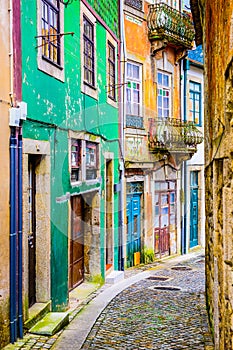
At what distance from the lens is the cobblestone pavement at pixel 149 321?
Result: 7.24m

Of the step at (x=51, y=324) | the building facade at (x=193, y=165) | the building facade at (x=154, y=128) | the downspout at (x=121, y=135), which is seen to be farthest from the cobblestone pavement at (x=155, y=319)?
the building facade at (x=193, y=165)

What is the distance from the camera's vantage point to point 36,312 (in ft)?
25.3

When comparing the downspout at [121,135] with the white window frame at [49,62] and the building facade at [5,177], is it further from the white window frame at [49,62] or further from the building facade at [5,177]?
the building facade at [5,177]

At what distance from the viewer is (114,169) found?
42.8 ft

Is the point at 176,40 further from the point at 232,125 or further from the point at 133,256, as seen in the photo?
the point at 232,125

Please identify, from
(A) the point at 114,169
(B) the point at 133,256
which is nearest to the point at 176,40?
(A) the point at 114,169

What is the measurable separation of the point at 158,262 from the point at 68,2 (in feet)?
27.9

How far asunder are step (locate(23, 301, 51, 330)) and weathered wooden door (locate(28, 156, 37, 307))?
13cm

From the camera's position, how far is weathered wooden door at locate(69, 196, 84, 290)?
10461 mm

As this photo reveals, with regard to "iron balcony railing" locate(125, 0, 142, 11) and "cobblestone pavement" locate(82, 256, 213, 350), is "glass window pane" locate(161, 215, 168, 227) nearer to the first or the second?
"cobblestone pavement" locate(82, 256, 213, 350)

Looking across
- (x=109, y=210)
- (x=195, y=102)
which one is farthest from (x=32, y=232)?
(x=195, y=102)

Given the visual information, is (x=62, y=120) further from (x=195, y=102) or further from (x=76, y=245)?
(x=195, y=102)

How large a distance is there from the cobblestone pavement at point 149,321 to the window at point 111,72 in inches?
172

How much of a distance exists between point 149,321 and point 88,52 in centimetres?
532
